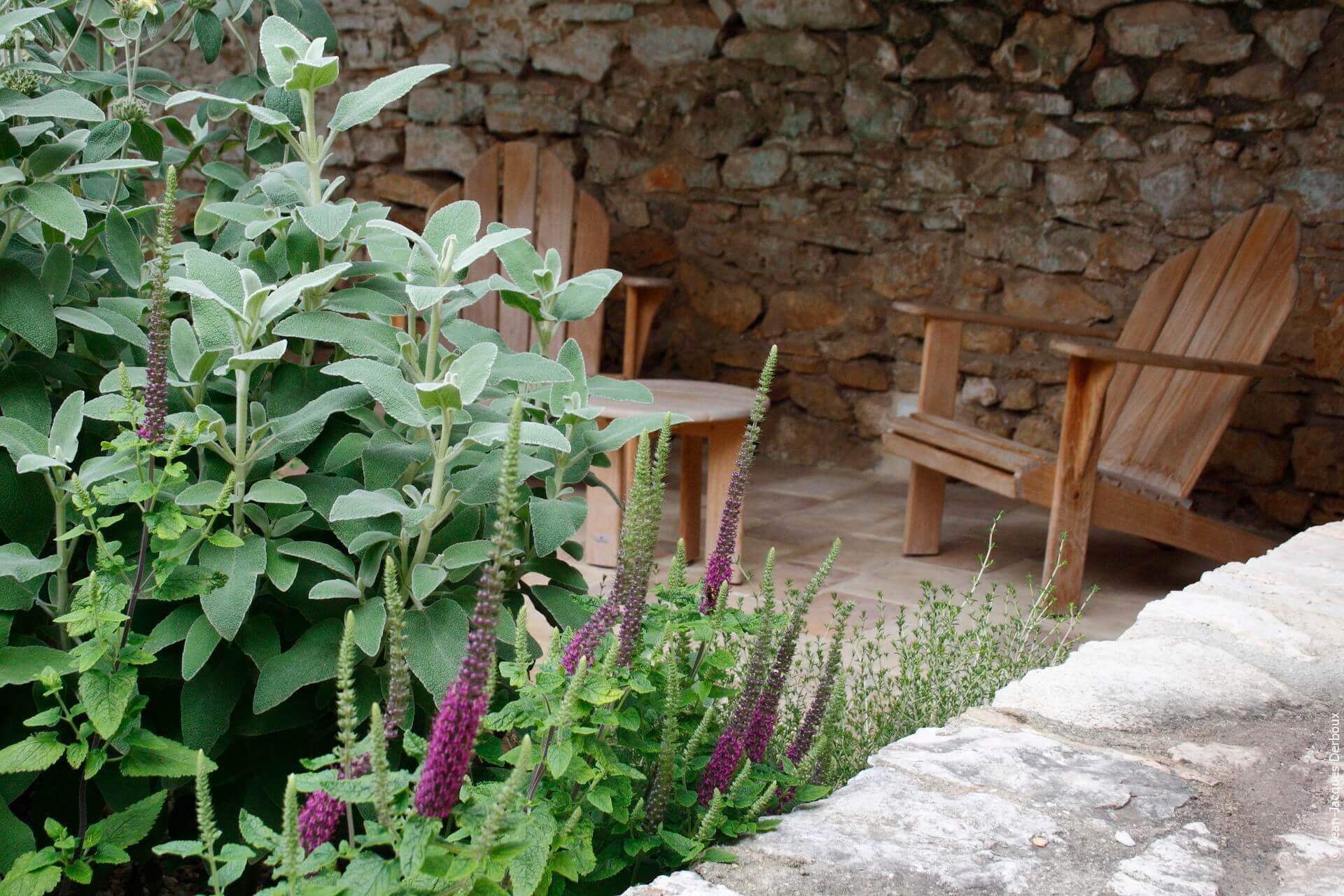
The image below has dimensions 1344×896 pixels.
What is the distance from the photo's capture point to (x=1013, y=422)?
4.68 m

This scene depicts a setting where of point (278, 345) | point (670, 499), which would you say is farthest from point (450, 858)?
point (670, 499)

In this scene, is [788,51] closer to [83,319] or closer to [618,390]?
[618,390]

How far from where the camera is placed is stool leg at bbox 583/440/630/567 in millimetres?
3346

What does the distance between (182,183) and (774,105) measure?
2.78 m

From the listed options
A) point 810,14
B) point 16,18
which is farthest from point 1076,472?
point 16,18

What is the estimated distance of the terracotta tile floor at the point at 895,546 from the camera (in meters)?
3.40

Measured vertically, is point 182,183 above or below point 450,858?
above

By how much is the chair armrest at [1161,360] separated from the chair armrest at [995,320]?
0.63 metres

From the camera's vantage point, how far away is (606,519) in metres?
3.44

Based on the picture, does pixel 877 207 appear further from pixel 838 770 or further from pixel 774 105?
pixel 838 770

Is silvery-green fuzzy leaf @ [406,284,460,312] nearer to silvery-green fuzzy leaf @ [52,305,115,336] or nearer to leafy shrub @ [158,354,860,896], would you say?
leafy shrub @ [158,354,860,896]

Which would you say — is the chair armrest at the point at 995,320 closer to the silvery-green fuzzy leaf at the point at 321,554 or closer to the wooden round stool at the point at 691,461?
the wooden round stool at the point at 691,461

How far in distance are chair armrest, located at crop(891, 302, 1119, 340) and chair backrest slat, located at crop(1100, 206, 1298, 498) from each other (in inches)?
4.0

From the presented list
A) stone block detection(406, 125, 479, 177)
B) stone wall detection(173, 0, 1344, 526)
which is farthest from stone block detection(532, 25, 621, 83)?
stone block detection(406, 125, 479, 177)
